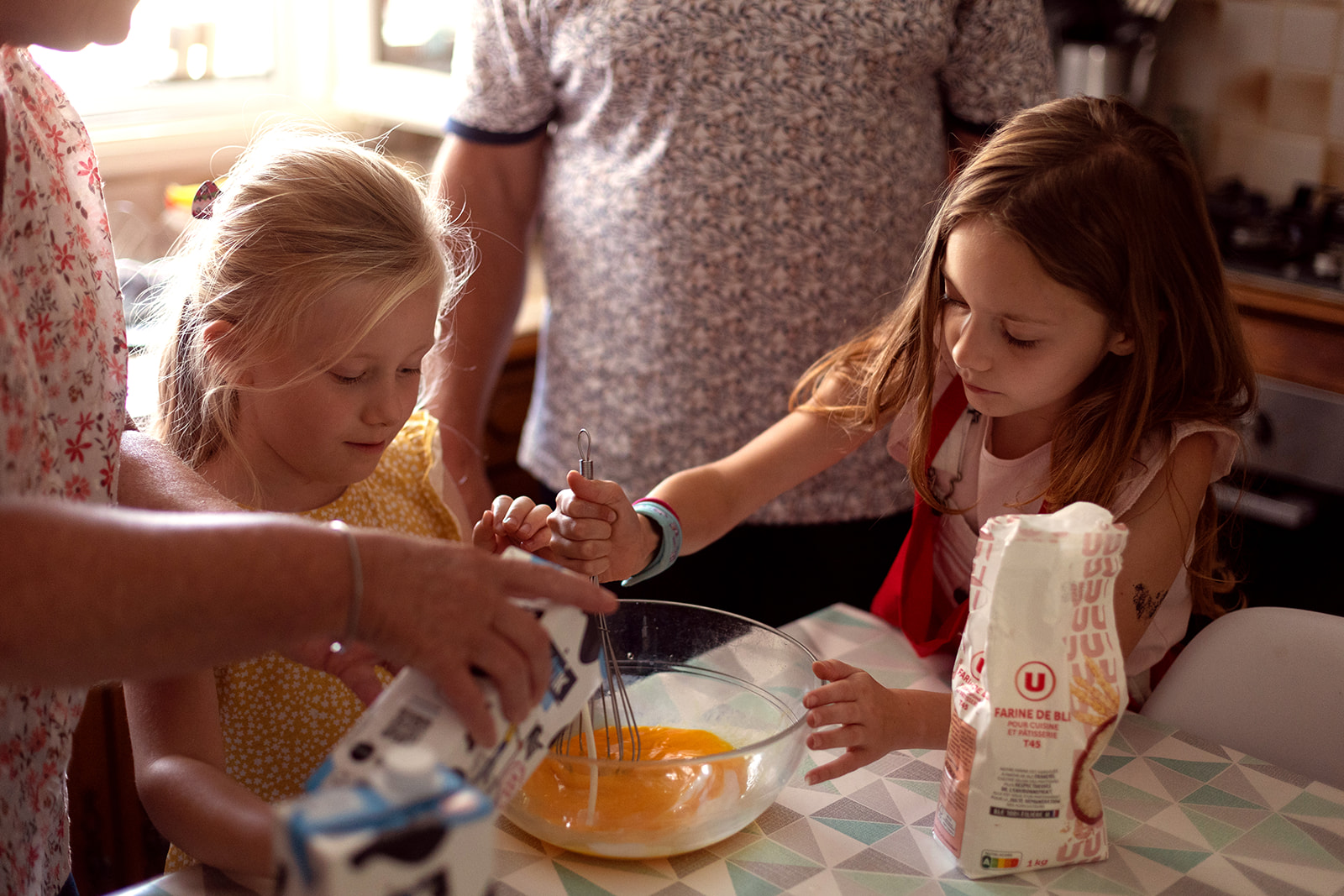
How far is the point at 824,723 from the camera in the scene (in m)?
0.89

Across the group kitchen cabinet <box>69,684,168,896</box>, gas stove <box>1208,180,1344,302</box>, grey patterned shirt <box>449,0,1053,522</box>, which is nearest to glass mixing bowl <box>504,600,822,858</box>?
grey patterned shirt <box>449,0,1053,522</box>

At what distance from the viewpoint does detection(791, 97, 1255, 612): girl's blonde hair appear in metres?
1.04

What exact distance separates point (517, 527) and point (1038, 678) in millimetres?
490

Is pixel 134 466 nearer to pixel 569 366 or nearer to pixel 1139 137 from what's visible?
pixel 569 366

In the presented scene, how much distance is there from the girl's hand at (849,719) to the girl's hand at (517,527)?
29 cm

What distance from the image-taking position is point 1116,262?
3.41 feet

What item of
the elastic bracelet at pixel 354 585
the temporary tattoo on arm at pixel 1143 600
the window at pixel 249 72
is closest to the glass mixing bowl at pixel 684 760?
the elastic bracelet at pixel 354 585

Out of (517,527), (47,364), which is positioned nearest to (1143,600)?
(517,527)

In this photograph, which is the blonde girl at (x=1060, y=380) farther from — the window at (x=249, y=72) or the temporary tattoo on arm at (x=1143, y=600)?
the window at (x=249, y=72)

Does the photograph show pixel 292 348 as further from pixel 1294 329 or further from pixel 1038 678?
pixel 1294 329

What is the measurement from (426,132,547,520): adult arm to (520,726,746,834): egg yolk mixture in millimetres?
716

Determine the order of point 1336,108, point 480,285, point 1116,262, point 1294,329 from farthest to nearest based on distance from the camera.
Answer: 1. point 1336,108
2. point 1294,329
3. point 480,285
4. point 1116,262

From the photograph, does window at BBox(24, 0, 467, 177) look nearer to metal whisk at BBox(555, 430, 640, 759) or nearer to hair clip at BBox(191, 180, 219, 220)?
hair clip at BBox(191, 180, 219, 220)

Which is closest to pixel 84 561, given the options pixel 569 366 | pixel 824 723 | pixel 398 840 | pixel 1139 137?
pixel 398 840
